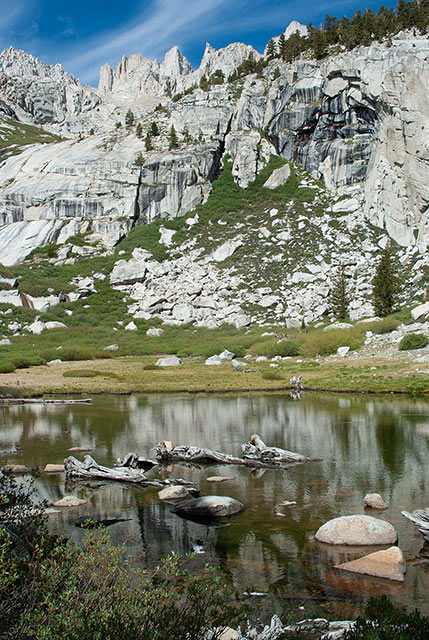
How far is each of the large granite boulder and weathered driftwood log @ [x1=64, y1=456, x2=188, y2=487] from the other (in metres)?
5.39

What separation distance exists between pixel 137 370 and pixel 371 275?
1440 inches

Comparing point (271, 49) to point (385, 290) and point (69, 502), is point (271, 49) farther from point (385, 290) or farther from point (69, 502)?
point (69, 502)

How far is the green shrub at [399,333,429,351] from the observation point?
1593 inches

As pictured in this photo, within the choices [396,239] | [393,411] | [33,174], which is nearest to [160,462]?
[393,411]

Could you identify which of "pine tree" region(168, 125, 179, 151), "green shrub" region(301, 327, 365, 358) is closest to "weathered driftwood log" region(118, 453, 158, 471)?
"green shrub" region(301, 327, 365, 358)

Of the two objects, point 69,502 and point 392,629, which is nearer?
point 392,629

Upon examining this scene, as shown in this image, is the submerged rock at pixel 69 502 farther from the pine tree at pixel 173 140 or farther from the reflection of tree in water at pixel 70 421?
the pine tree at pixel 173 140

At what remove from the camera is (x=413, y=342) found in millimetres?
40594

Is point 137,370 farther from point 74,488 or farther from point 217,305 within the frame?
point 74,488

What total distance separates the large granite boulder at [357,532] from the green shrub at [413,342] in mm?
33485

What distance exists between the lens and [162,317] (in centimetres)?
7375

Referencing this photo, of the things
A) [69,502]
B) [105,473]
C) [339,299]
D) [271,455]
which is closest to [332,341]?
[339,299]

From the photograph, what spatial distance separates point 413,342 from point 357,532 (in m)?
34.1

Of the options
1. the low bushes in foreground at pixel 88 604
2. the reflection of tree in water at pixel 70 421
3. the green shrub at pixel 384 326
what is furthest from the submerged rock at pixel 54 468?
the green shrub at pixel 384 326
